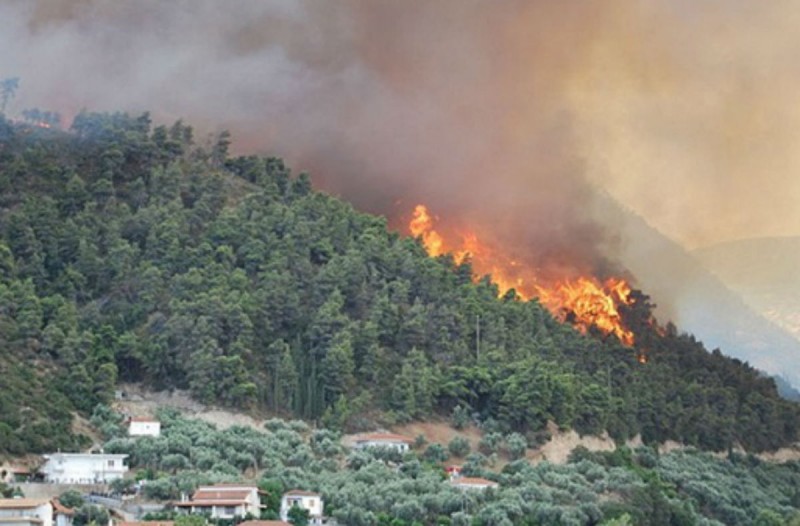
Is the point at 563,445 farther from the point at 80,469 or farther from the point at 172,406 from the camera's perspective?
the point at 80,469

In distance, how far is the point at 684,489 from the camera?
91.3m

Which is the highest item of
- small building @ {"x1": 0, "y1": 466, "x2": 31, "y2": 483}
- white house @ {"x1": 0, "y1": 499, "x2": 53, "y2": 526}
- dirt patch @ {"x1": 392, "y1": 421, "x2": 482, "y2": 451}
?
dirt patch @ {"x1": 392, "y1": 421, "x2": 482, "y2": 451}

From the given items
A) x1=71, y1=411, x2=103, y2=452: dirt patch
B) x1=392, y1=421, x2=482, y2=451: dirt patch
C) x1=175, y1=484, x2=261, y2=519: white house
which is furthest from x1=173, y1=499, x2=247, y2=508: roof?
x1=392, y1=421, x2=482, y2=451: dirt patch

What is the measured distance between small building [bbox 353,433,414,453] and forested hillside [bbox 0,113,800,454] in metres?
2.94

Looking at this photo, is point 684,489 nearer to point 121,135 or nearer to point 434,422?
point 434,422

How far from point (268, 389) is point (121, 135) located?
27709mm

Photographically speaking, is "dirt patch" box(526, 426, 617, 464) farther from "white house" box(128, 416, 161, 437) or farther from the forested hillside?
"white house" box(128, 416, 161, 437)

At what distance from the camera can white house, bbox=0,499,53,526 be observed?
6725 cm

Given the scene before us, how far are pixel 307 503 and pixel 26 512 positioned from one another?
12422 millimetres

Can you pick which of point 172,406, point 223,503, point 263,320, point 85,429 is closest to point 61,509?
point 223,503

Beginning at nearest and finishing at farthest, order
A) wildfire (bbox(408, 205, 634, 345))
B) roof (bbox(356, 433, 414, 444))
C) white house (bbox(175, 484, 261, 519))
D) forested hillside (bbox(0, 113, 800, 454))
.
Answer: white house (bbox(175, 484, 261, 519)) < roof (bbox(356, 433, 414, 444)) < forested hillside (bbox(0, 113, 800, 454)) < wildfire (bbox(408, 205, 634, 345))

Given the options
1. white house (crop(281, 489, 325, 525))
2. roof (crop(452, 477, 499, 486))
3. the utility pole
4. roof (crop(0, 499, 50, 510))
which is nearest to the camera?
roof (crop(0, 499, 50, 510))

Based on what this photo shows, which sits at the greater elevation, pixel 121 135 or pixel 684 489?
pixel 121 135

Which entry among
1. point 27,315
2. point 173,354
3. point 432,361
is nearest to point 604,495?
point 432,361
